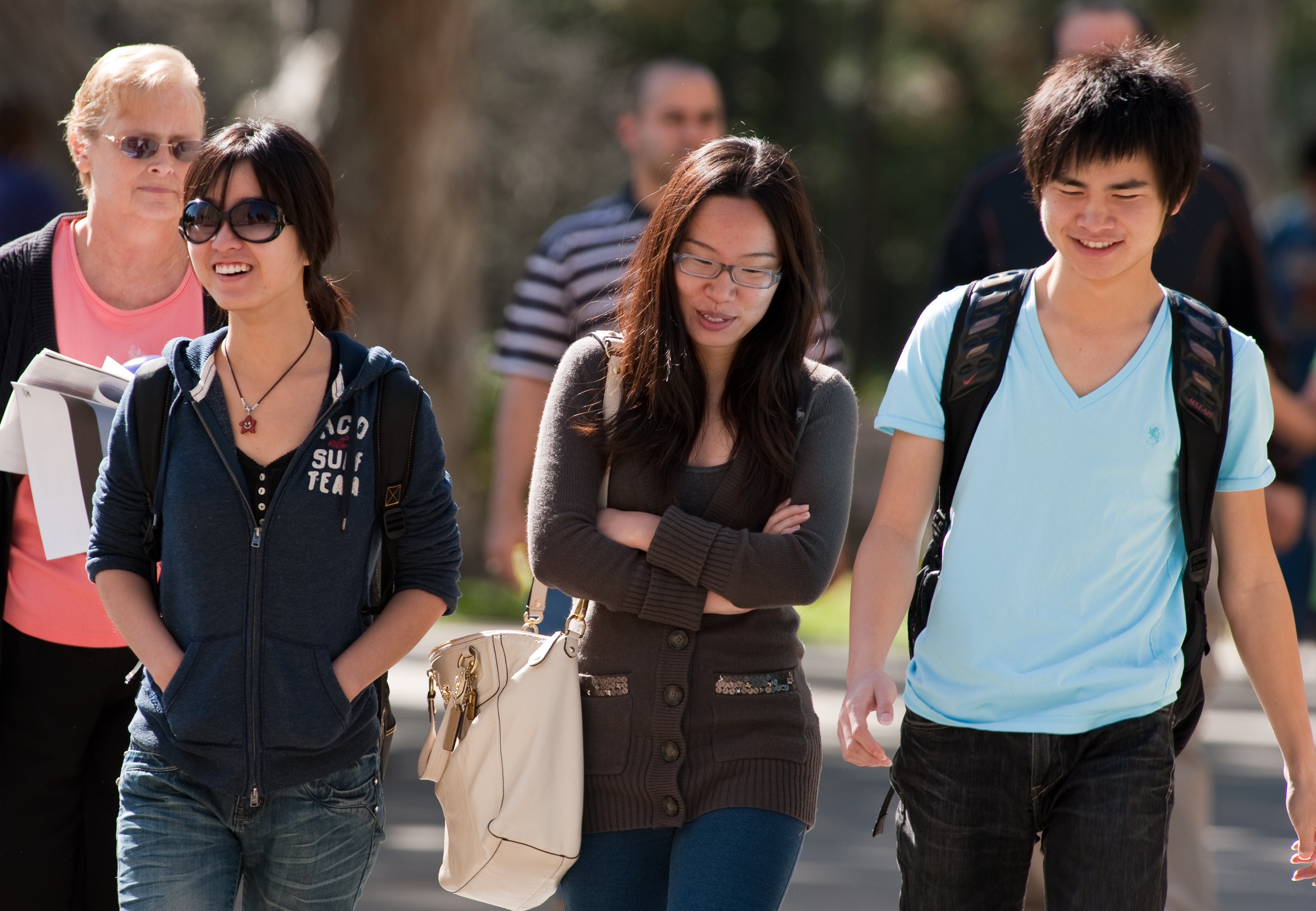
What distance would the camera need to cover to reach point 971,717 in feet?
9.99

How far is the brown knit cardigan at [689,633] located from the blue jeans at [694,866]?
0.03 meters

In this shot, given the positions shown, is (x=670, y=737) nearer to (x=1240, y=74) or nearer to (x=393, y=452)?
(x=393, y=452)

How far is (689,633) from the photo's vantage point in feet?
10.4

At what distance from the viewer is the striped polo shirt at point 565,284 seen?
5016 mm

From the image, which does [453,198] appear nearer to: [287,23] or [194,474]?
[287,23]

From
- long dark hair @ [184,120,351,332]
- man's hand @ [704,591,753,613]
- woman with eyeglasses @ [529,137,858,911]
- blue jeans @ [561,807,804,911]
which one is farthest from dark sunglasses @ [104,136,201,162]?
blue jeans @ [561,807,804,911]

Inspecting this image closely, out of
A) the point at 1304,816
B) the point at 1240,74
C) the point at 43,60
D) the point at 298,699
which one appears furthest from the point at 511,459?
the point at 1240,74

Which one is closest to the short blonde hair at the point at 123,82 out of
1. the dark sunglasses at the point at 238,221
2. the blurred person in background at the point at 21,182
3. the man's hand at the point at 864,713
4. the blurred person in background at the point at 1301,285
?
the dark sunglasses at the point at 238,221

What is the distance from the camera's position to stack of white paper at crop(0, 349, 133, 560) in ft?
10.9

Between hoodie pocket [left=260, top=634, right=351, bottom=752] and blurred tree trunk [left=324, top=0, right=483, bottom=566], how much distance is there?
8.00 metres

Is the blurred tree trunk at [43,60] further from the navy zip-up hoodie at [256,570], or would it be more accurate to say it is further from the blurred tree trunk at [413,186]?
the navy zip-up hoodie at [256,570]

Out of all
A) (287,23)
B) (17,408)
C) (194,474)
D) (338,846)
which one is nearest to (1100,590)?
(338,846)

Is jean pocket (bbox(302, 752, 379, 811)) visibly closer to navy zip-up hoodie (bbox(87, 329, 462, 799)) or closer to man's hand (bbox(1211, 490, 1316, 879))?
navy zip-up hoodie (bbox(87, 329, 462, 799))

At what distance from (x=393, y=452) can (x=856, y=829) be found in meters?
4.02
